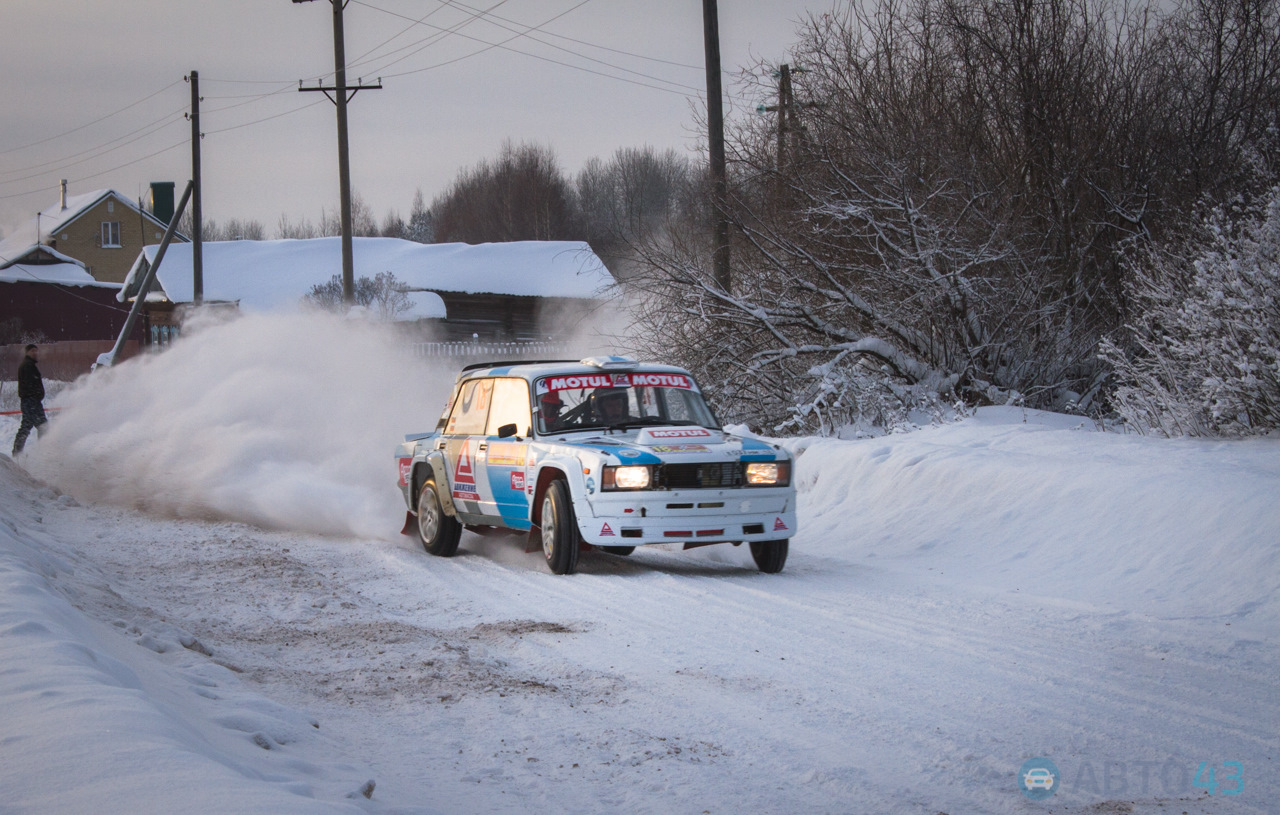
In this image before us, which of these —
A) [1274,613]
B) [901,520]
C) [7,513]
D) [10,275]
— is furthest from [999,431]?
[10,275]

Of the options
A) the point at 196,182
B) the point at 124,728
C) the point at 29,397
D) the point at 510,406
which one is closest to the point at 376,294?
the point at 196,182

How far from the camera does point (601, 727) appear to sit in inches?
209

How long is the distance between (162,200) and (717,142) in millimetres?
70810

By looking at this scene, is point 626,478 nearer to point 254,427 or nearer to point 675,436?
point 675,436

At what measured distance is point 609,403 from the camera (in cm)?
1062

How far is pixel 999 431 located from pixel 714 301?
5818 mm

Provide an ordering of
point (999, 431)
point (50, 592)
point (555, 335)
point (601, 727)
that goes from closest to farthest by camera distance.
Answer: point (601, 727), point (50, 592), point (999, 431), point (555, 335)

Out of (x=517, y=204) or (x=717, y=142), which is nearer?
(x=717, y=142)

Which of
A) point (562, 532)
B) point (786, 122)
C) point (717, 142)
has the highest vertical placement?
point (786, 122)

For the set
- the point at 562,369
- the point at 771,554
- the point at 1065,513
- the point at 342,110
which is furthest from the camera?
the point at 342,110

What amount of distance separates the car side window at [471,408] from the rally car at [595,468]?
0.6 inches

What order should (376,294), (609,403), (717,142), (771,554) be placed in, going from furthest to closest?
(376,294), (717,142), (609,403), (771,554)

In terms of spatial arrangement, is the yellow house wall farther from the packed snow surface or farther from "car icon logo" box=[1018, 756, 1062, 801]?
"car icon logo" box=[1018, 756, 1062, 801]

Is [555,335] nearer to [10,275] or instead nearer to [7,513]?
[10,275]
